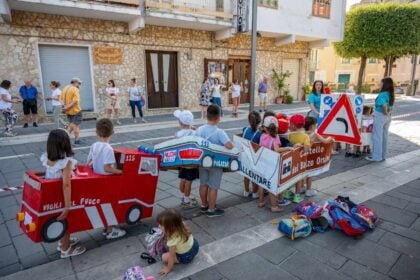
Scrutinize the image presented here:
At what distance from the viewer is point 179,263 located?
291 centimetres

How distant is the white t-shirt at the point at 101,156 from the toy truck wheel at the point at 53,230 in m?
0.61

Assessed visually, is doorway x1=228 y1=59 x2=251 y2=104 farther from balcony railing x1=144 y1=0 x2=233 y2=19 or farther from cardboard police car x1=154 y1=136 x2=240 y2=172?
cardboard police car x1=154 y1=136 x2=240 y2=172

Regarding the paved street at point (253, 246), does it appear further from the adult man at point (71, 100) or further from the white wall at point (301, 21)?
the white wall at point (301, 21)

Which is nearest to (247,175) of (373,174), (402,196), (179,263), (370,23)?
(179,263)

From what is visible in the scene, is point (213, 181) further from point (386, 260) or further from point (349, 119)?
point (349, 119)

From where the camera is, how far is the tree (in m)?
21.8

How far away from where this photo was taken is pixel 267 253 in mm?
3100

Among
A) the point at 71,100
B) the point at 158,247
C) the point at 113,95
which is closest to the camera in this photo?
the point at 158,247

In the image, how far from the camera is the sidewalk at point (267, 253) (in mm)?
2771

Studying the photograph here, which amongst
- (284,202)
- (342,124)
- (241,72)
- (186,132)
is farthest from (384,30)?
(186,132)

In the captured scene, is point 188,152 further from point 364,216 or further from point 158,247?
point 364,216

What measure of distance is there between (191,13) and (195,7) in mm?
624

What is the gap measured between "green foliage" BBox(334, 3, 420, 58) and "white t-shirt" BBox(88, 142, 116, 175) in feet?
81.3

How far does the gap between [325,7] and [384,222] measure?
1828 cm
